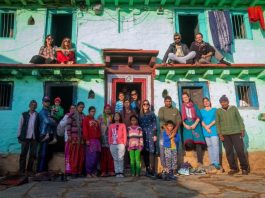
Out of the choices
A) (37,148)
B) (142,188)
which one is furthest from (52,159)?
(142,188)

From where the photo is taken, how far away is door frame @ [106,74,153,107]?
8359mm

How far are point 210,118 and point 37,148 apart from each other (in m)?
4.99

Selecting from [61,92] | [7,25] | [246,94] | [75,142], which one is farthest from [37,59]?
[246,94]

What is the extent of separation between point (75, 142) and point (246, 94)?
5910mm

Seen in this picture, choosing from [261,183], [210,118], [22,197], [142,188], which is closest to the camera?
[22,197]

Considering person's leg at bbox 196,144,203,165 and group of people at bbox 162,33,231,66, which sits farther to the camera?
→ group of people at bbox 162,33,231,66

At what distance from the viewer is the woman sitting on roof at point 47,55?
8.09m

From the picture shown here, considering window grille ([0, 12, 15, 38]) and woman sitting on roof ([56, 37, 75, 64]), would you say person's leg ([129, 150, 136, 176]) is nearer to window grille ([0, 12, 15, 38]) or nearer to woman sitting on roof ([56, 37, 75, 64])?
woman sitting on roof ([56, 37, 75, 64])

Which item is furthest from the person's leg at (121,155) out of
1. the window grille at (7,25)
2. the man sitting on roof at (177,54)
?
the window grille at (7,25)

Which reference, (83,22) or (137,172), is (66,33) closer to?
(83,22)

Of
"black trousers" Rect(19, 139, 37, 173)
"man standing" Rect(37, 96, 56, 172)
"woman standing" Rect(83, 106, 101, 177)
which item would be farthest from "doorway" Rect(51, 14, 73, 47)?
"woman standing" Rect(83, 106, 101, 177)

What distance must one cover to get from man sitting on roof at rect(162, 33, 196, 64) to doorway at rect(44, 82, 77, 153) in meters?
3.20

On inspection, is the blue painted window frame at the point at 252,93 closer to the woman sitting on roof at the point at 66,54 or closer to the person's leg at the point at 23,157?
the woman sitting on roof at the point at 66,54

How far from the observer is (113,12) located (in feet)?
30.5
